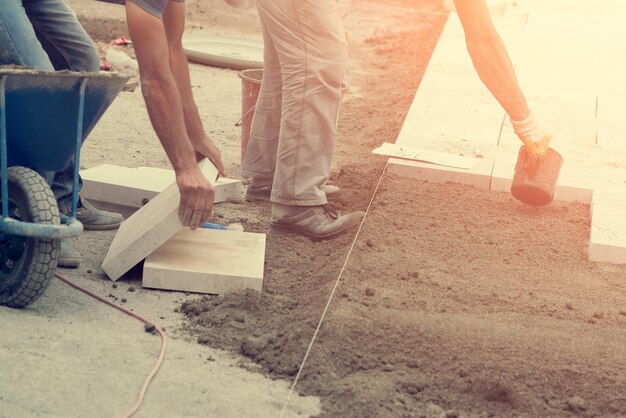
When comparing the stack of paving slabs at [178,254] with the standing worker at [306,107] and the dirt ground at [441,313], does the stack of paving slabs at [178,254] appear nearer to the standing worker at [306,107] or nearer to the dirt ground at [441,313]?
the dirt ground at [441,313]

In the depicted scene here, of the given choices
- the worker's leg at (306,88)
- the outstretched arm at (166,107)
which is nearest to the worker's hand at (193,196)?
the outstretched arm at (166,107)

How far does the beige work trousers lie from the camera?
182 inches

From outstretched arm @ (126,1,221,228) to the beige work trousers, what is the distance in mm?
892

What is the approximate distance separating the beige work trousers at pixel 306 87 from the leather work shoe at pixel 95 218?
76 cm

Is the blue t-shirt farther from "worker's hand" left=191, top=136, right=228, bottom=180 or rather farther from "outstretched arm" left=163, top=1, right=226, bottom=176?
"worker's hand" left=191, top=136, right=228, bottom=180

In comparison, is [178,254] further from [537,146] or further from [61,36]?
[537,146]

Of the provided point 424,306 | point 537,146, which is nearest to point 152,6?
point 424,306

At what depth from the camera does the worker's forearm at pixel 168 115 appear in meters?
3.80

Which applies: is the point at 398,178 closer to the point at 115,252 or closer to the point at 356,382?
the point at 115,252

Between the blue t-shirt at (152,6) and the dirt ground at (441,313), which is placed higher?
the blue t-shirt at (152,6)

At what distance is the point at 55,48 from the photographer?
14.9 ft

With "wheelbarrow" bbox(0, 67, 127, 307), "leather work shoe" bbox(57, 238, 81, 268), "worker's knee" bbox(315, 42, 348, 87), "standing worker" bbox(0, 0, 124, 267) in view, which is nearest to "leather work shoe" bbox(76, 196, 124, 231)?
"standing worker" bbox(0, 0, 124, 267)

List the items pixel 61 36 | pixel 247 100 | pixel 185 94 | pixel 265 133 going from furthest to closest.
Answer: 1. pixel 247 100
2. pixel 265 133
3. pixel 61 36
4. pixel 185 94

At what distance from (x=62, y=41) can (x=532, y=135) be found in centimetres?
222
